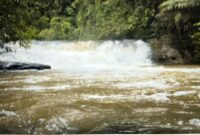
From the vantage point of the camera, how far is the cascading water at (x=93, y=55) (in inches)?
665

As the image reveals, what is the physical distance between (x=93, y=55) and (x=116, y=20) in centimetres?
378

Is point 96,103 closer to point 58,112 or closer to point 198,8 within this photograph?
point 58,112

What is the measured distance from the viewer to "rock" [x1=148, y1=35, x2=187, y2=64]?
16328mm

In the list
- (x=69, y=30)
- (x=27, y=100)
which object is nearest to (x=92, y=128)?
(x=27, y=100)

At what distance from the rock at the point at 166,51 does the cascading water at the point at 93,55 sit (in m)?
0.33

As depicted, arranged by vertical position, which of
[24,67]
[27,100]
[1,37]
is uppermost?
[1,37]

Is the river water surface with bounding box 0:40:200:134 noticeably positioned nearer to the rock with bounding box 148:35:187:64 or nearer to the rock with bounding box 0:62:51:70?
the rock with bounding box 0:62:51:70

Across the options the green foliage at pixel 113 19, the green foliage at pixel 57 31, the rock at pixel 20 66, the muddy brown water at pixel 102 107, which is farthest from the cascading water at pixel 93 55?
the muddy brown water at pixel 102 107

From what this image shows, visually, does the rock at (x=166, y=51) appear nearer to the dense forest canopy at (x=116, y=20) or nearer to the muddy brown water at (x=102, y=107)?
the dense forest canopy at (x=116, y=20)

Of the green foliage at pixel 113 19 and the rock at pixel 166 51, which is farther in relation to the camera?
the green foliage at pixel 113 19

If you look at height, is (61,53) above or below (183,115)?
below

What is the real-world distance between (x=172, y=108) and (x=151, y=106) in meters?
0.36

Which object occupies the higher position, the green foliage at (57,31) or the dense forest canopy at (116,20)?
the dense forest canopy at (116,20)

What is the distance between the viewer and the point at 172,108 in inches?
235
